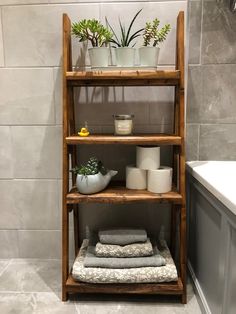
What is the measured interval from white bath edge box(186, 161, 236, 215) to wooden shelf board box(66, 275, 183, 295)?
466 mm

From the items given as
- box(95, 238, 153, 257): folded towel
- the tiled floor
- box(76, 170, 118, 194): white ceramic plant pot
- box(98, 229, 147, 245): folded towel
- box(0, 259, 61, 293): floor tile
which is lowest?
the tiled floor

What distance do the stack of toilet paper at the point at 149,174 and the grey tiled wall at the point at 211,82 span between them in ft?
0.91

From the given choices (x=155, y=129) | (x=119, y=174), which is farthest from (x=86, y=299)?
(x=155, y=129)

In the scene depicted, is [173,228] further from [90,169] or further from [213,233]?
[90,169]

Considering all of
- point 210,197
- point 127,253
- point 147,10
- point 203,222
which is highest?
point 147,10

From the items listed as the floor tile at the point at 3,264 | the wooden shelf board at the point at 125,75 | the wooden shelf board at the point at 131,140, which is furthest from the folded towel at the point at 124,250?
the wooden shelf board at the point at 125,75

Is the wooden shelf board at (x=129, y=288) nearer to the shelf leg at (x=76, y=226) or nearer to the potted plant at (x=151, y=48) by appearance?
the shelf leg at (x=76, y=226)

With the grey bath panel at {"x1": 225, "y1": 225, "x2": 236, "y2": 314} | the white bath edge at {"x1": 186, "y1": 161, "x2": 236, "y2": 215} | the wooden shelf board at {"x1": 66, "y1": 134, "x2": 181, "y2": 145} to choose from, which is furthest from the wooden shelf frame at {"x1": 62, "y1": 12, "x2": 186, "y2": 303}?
the grey bath panel at {"x1": 225, "y1": 225, "x2": 236, "y2": 314}

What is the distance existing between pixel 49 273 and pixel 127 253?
47cm

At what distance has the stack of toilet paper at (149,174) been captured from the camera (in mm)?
1153

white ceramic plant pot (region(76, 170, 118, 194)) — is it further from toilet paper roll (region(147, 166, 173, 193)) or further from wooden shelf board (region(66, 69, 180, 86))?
wooden shelf board (region(66, 69, 180, 86))

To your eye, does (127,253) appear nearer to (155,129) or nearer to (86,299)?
(86,299)

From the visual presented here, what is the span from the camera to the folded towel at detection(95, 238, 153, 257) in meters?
1.17

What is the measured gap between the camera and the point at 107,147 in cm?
137
